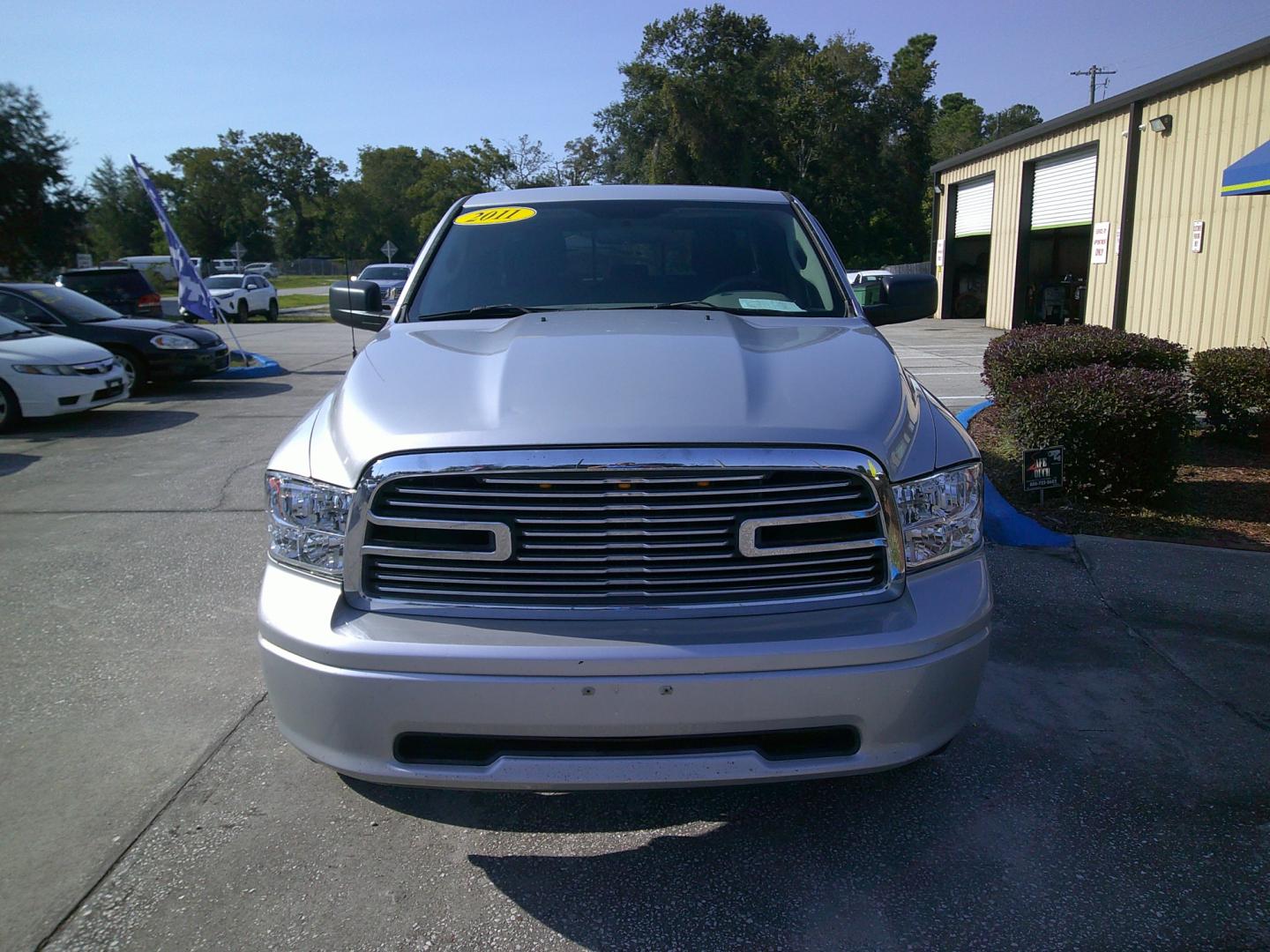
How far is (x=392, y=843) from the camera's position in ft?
9.21

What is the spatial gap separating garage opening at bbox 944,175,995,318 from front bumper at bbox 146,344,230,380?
2041cm

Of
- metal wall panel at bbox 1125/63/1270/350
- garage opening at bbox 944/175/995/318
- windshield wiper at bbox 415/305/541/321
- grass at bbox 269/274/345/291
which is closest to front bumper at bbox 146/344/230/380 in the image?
windshield wiper at bbox 415/305/541/321

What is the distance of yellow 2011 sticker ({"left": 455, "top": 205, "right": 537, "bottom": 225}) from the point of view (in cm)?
413

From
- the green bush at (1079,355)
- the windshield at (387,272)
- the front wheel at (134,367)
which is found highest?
the windshield at (387,272)

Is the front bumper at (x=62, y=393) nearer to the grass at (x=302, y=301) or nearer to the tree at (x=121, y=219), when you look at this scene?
the grass at (x=302, y=301)

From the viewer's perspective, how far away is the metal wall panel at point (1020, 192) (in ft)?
55.6

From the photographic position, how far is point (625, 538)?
232 cm

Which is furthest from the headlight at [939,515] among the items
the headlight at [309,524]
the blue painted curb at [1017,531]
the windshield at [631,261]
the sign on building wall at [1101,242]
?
the sign on building wall at [1101,242]

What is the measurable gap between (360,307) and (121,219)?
296 feet

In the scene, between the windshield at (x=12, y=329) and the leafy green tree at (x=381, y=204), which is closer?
the windshield at (x=12, y=329)

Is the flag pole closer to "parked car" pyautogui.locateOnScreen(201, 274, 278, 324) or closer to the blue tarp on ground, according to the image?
the blue tarp on ground

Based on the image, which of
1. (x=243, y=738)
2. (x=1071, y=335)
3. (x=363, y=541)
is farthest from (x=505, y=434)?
(x=1071, y=335)

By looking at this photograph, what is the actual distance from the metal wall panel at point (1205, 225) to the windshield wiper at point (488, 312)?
37.8ft

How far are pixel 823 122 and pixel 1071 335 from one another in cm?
4840
